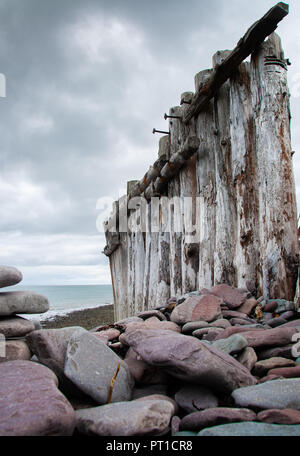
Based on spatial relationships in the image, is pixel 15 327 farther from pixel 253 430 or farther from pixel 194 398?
pixel 253 430

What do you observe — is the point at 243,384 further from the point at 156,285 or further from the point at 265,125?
the point at 156,285

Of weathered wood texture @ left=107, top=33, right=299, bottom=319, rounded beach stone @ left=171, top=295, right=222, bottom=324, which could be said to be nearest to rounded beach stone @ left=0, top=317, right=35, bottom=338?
rounded beach stone @ left=171, top=295, right=222, bottom=324

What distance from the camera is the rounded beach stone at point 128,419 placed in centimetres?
136

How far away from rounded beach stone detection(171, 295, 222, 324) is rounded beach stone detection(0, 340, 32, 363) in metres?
1.32

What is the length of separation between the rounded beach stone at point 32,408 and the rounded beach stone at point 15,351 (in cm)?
50

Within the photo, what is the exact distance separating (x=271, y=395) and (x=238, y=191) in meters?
2.66

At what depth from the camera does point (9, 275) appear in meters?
2.33

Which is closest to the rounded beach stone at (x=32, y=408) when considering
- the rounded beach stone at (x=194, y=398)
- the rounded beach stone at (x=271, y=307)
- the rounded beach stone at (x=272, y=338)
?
the rounded beach stone at (x=194, y=398)

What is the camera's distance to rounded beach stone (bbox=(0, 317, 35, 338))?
2.29 m

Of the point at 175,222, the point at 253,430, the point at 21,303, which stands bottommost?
the point at 253,430

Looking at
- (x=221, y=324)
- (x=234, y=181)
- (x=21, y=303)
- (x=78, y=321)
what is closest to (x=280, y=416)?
(x=221, y=324)

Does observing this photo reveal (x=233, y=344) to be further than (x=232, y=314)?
No

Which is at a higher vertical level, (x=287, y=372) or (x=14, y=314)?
(x=14, y=314)

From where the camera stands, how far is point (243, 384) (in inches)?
72.9
